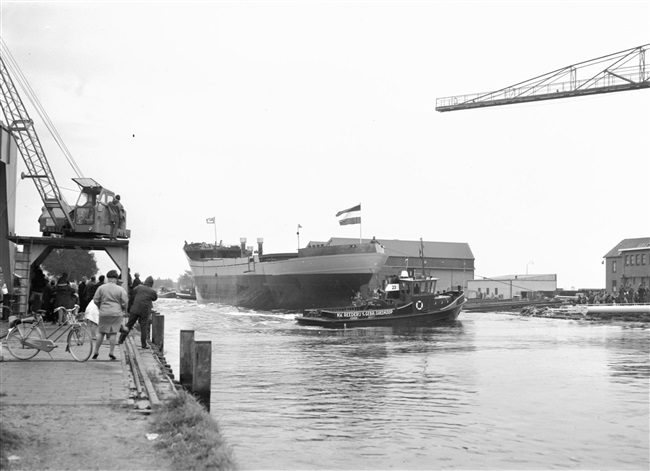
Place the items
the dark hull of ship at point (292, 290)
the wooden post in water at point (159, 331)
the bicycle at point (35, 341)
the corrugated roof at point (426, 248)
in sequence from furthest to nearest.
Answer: the corrugated roof at point (426, 248) → the dark hull of ship at point (292, 290) → the wooden post in water at point (159, 331) → the bicycle at point (35, 341)

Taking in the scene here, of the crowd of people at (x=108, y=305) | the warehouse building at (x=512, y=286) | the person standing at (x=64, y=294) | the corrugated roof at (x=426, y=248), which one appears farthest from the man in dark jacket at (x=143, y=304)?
the corrugated roof at (x=426, y=248)

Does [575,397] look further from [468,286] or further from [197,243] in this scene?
[468,286]

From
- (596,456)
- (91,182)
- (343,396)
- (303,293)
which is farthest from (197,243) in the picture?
(596,456)

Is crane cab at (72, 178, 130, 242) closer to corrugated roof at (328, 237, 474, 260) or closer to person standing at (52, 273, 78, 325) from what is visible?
person standing at (52, 273, 78, 325)

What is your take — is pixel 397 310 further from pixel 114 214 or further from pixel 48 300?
pixel 48 300

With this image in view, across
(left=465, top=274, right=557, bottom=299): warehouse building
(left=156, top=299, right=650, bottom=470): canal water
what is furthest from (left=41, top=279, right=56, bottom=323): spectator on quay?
(left=465, top=274, right=557, bottom=299): warehouse building

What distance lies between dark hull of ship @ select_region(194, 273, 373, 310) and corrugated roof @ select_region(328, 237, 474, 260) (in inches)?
1518

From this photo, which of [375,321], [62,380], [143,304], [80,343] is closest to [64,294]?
[143,304]

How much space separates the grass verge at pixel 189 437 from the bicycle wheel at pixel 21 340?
218 inches

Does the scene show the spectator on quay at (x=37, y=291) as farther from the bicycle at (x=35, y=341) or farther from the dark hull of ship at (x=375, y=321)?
the dark hull of ship at (x=375, y=321)

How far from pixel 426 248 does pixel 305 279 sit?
2118 inches

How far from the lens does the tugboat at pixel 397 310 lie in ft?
139

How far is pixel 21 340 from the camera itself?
1418 centimetres

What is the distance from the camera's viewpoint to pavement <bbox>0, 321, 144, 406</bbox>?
1011 centimetres
